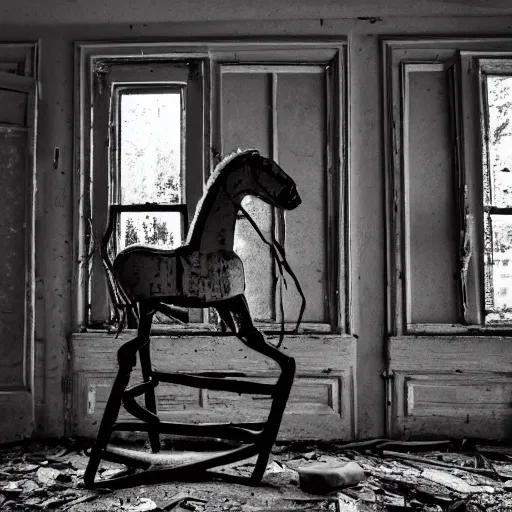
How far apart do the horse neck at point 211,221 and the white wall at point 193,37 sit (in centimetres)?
135

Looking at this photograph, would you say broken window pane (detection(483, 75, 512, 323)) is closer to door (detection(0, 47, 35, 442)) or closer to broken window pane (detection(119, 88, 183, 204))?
broken window pane (detection(119, 88, 183, 204))

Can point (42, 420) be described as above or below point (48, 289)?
below

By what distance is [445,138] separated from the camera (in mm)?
3592

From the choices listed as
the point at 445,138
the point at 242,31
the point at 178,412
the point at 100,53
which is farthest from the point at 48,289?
the point at 445,138

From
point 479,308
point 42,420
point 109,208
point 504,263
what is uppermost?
point 109,208

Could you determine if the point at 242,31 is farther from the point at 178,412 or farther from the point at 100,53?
the point at 178,412

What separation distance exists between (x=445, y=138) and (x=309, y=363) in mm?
1828

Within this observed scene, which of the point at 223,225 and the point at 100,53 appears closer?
the point at 223,225

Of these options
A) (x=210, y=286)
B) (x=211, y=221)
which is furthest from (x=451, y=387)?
(x=211, y=221)

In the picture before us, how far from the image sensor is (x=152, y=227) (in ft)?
11.9

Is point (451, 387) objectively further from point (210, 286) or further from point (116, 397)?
point (116, 397)

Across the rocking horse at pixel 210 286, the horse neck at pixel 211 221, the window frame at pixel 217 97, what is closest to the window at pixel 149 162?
the window frame at pixel 217 97

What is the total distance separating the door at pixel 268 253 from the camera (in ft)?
11.4

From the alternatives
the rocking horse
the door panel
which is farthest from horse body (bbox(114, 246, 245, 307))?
the door panel
